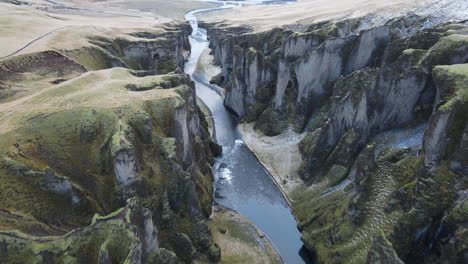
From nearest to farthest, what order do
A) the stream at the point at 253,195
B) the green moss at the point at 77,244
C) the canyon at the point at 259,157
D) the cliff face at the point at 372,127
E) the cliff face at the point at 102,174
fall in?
the green moss at the point at 77,244, the cliff face at the point at 102,174, the canyon at the point at 259,157, the cliff face at the point at 372,127, the stream at the point at 253,195

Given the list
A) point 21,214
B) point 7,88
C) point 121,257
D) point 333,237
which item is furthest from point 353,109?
point 7,88

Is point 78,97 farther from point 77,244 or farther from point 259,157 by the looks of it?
point 259,157

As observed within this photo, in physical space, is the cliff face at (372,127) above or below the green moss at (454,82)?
below

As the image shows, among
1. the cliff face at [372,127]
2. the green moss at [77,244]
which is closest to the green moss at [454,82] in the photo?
the cliff face at [372,127]

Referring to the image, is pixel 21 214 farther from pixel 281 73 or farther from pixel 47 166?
pixel 281 73

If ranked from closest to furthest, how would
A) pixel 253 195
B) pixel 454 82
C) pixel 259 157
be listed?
1. pixel 454 82
2. pixel 253 195
3. pixel 259 157

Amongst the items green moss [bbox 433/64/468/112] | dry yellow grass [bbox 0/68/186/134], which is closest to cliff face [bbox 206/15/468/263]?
green moss [bbox 433/64/468/112]

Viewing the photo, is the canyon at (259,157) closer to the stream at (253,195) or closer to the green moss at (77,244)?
the green moss at (77,244)

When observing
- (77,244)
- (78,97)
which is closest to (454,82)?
(77,244)
